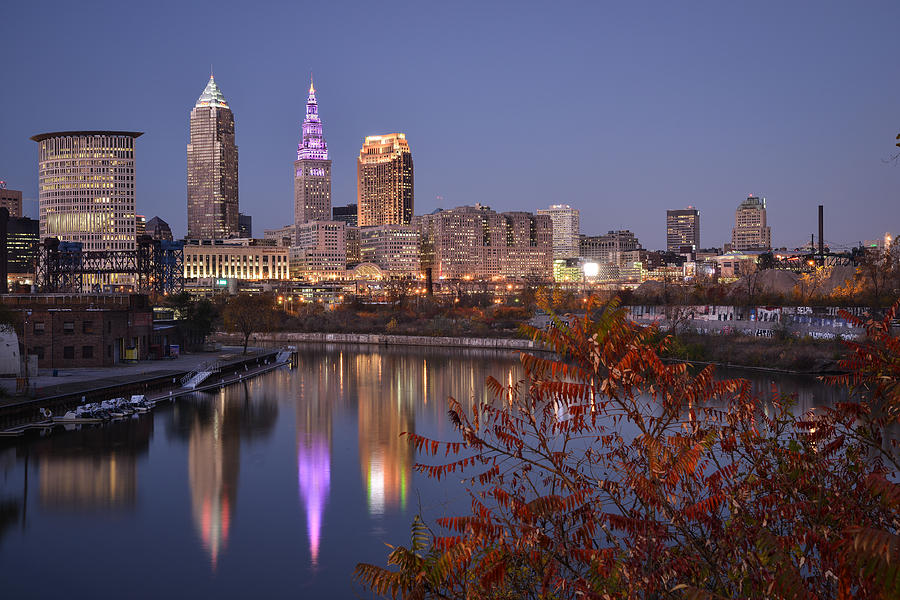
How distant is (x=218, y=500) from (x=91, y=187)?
175 m

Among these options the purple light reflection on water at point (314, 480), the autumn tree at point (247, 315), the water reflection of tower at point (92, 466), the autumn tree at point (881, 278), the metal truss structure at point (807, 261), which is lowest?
the purple light reflection on water at point (314, 480)

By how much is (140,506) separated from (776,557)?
69.2 feet

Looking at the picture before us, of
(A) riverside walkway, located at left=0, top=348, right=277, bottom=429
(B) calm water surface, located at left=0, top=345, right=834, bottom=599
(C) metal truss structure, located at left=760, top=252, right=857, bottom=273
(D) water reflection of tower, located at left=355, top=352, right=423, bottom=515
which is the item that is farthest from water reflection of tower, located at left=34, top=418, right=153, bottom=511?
(C) metal truss structure, located at left=760, top=252, right=857, bottom=273

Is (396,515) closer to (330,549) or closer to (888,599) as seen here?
(330,549)

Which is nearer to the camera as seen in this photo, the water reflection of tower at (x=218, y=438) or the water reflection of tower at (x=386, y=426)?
the water reflection of tower at (x=218, y=438)

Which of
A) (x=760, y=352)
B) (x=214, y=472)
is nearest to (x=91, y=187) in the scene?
(x=760, y=352)

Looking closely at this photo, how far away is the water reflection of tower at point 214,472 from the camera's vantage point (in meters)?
21.8

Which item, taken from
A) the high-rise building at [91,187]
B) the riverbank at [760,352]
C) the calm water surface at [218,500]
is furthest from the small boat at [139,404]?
the high-rise building at [91,187]

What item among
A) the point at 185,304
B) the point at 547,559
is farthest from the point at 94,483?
the point at 185,304

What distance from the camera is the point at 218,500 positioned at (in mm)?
24562

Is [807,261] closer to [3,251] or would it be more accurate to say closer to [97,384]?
[3,251]

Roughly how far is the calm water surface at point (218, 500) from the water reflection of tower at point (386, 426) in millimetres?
99

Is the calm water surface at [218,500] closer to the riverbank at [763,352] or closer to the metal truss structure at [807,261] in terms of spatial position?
the riverbank at [763,352]

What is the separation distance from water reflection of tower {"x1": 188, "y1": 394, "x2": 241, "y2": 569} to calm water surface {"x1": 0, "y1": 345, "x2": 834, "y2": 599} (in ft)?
0.23
